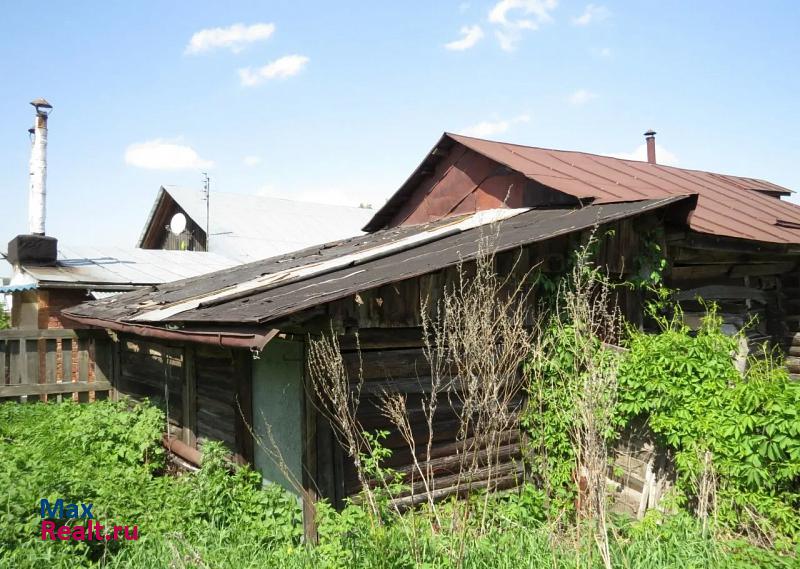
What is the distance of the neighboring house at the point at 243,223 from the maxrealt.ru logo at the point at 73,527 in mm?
16008

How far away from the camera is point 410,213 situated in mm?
12438

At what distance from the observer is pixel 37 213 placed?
523 inches

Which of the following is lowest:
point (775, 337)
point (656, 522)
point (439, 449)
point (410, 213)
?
point (656, 522)

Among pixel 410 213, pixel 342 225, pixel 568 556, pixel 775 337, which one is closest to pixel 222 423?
pixel 568 556

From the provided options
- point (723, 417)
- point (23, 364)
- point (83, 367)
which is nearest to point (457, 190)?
point (723, 417)

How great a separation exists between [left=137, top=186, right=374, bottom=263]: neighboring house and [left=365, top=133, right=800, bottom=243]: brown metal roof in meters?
10.5

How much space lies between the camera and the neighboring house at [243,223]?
74.2ft

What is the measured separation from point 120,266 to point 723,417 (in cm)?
1226

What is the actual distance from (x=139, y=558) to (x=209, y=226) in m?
19.6

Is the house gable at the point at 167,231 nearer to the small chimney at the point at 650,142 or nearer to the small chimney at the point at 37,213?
the small chimney at the point at 37,213

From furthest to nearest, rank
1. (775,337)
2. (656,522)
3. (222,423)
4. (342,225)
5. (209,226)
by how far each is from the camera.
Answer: (342,225) < (209,226) < (775,337) < (222,423) < (656,522)

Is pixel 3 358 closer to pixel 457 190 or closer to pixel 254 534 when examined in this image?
pixel 254 534

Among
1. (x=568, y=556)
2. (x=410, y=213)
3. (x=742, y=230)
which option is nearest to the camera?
(x=568, y=556)

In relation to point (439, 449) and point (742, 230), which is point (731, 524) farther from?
point (742, 230)
